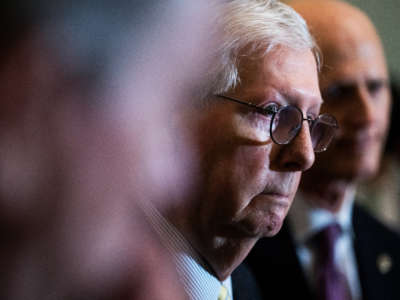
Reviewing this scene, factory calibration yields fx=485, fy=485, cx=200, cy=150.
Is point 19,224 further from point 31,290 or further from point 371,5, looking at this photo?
point 371,5

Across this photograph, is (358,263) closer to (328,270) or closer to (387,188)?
(328,270)

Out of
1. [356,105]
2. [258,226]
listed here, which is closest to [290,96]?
[258,226]

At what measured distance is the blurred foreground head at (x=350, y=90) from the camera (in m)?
0.86

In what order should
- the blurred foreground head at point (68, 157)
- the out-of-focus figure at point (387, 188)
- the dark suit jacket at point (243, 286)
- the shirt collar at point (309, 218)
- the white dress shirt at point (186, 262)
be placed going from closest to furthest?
the blurred foreground head at point (68, 157) < the white dress shirt at point (186, 262) < the dark suit jacket at point (243, 286) < the shirt collar at point (309, 218) < the out-of-focus figure at point (387, 188)

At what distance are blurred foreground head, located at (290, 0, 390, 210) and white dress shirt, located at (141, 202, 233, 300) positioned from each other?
1.25 ft

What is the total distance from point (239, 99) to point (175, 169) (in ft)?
0.33

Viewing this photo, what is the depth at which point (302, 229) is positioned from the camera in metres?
0.96

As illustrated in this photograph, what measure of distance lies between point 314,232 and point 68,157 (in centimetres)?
70

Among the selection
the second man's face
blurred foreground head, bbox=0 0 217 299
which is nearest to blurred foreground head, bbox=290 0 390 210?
the second man's face

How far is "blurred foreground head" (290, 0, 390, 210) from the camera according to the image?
2.83 ft

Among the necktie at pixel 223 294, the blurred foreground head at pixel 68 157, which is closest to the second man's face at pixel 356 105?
the necktie at pixel 223 294

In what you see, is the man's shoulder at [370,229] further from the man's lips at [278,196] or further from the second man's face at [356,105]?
the man's lips at [278,196]

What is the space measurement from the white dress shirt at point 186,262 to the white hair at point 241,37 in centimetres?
14

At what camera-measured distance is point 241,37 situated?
1.66ft
